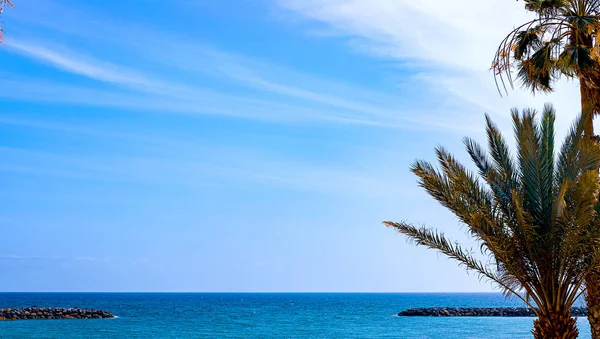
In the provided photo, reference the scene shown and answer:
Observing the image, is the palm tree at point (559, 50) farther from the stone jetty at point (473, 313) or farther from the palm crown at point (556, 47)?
the stone jetty at point (473, 313)

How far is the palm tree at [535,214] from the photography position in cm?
1452

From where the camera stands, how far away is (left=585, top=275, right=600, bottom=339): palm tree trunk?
15398mm

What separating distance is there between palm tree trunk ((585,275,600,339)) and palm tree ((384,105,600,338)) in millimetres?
320

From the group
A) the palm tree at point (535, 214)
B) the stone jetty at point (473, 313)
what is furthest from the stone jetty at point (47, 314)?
the palm tree at point (535, 214)

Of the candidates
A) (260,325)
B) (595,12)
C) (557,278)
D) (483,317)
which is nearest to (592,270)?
(557,278)

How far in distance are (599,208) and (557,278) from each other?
180 cm

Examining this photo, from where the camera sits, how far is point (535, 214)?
599 inches

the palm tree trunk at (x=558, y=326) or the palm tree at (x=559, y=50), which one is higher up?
the palm tree at (x=559, y=50)

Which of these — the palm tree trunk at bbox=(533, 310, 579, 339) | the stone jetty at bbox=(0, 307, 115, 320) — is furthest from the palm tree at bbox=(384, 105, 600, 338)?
the stone jetty at bbox=(0, 307, 115, 320)

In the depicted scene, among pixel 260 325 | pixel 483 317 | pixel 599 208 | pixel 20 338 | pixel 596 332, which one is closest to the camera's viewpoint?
pixel 599 208

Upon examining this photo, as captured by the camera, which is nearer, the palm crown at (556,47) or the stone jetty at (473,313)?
the palm crown at (556,47)

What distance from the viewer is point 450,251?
16125 mm

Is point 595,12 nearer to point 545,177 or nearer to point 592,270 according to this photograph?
point 545,177

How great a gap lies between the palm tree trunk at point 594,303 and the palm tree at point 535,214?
0.32m
